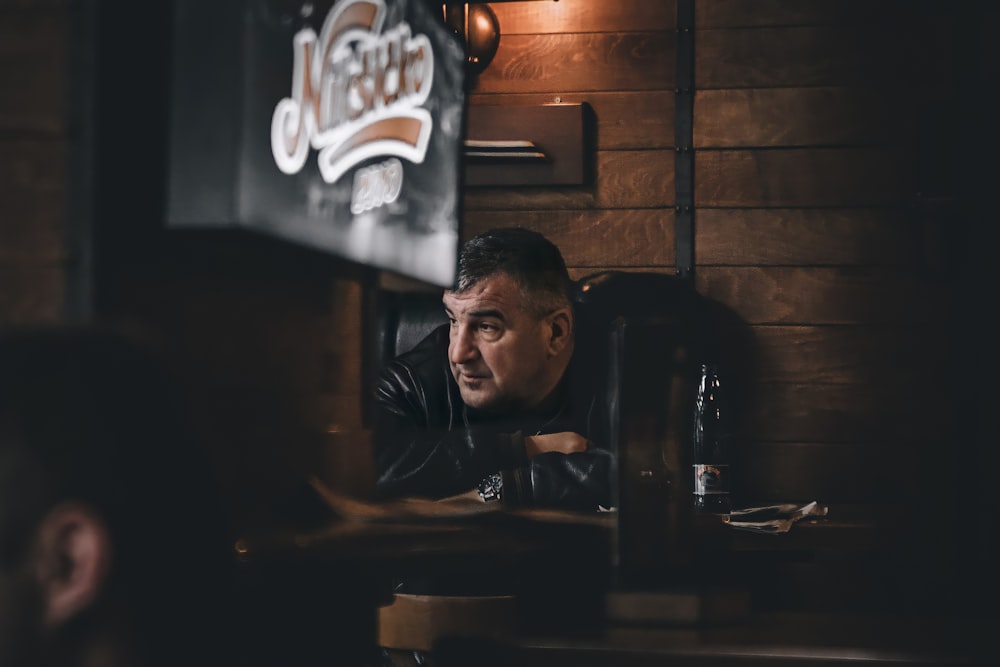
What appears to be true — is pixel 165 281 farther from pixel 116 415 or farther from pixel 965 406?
pixel 965 406

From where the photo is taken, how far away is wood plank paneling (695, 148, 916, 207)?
10.2 ft

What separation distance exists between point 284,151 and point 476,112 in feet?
8.25

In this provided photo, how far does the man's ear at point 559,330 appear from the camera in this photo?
243cm

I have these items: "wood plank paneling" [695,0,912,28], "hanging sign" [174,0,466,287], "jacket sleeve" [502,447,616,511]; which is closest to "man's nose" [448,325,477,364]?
"jacket sleeve" [502,447,616,511]

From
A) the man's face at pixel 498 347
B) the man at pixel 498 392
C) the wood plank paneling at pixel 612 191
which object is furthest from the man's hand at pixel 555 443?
the wood plank paneling at pixel 612 191

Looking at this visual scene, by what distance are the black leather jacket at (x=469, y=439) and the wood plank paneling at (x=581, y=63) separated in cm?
103

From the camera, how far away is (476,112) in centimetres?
328

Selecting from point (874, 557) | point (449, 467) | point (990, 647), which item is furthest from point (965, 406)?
point (990, 647)

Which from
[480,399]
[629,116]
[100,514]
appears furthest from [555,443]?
[100,514]

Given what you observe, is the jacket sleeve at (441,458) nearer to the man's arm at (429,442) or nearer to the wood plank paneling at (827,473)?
the man's arm at (429,442)

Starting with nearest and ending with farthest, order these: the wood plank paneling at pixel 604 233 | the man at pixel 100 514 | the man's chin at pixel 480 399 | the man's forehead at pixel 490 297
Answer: the man at pixel 100 514 < the man's forehead at pixel 490 297 < the man's chin at pixel 480 399 < the wood plank paneling at pixel 604 233

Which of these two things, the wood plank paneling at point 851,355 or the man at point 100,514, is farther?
the wood plank paneling at point 851,355

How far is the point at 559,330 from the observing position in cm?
246

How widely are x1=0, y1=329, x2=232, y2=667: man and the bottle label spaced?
1.60m
